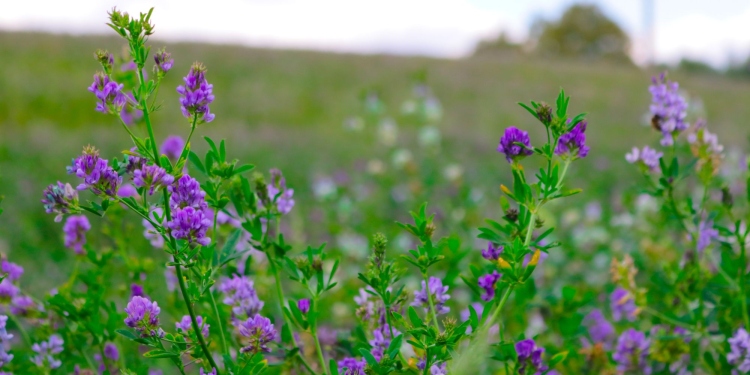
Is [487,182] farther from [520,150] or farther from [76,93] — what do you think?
[76,93]

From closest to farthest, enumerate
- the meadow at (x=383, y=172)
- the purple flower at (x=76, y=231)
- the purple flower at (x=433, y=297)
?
the purple flower at (x=433, y=297) → the purple flower at (x=76, y=231) → the meadow at (x=383, y=172)

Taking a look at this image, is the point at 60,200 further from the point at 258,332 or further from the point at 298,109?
the point at 298,109

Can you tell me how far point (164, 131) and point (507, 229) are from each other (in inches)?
363

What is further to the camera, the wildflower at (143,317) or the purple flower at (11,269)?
the purple flower at (11,269)

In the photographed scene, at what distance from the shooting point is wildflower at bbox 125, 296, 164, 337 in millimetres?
793

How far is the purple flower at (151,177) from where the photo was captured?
0.75 m

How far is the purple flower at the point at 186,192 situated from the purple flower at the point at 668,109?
2.71 feet

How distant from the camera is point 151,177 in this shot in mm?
755

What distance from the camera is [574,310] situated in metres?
1.40

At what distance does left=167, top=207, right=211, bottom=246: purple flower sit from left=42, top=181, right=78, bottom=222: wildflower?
12cm

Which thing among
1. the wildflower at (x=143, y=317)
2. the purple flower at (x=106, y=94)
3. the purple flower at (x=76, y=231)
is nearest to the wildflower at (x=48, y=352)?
the purple flower at (x=76, y=231)

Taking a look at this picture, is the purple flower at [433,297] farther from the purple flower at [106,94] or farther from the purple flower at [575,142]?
→ the purple flower at [106,94]

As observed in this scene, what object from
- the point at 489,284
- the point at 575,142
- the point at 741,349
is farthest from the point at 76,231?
the point at 741,349

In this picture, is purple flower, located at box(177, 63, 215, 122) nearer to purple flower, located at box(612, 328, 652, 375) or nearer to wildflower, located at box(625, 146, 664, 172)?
wildflower, located at box(625, 146, 664, 172)
